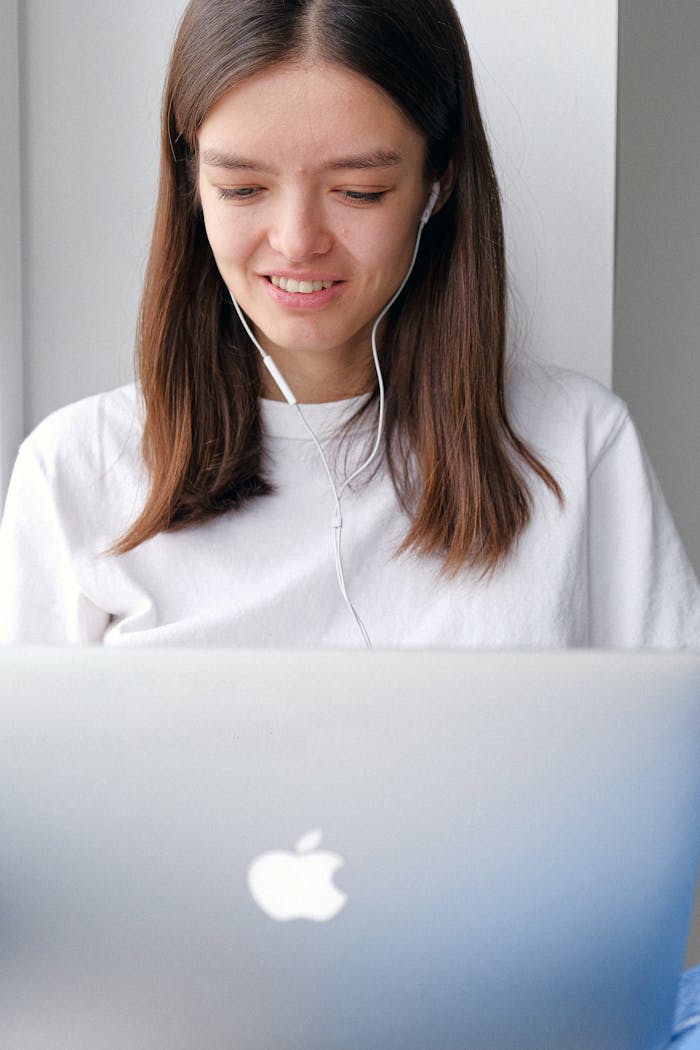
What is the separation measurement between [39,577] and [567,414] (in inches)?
22.7

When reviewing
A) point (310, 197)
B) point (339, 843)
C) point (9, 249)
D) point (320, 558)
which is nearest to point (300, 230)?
point (310, 197)

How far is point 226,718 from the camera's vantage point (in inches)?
25.3

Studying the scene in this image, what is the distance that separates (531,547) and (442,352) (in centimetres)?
23

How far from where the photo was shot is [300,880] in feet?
2.13

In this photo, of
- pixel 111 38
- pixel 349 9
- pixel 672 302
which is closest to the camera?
pixel 349 9

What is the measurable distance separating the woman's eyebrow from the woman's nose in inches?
1.4

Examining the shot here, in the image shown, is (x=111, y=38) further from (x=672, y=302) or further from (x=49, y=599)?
(x=672, y=302)

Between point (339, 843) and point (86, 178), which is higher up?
point (86, 178)

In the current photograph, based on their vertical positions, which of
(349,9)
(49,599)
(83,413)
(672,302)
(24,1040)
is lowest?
(24,1040)

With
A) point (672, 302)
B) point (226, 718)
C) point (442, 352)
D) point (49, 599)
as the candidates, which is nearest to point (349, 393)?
point (442, 352)

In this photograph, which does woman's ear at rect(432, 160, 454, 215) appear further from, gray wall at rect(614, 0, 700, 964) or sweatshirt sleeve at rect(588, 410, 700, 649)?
gray wall at rect(614, 0, 700, 964)

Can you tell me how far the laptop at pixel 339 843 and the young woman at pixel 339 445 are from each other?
580 mm

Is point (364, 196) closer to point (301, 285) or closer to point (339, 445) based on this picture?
point (301, 285)

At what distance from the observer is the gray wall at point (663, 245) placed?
1.69m
